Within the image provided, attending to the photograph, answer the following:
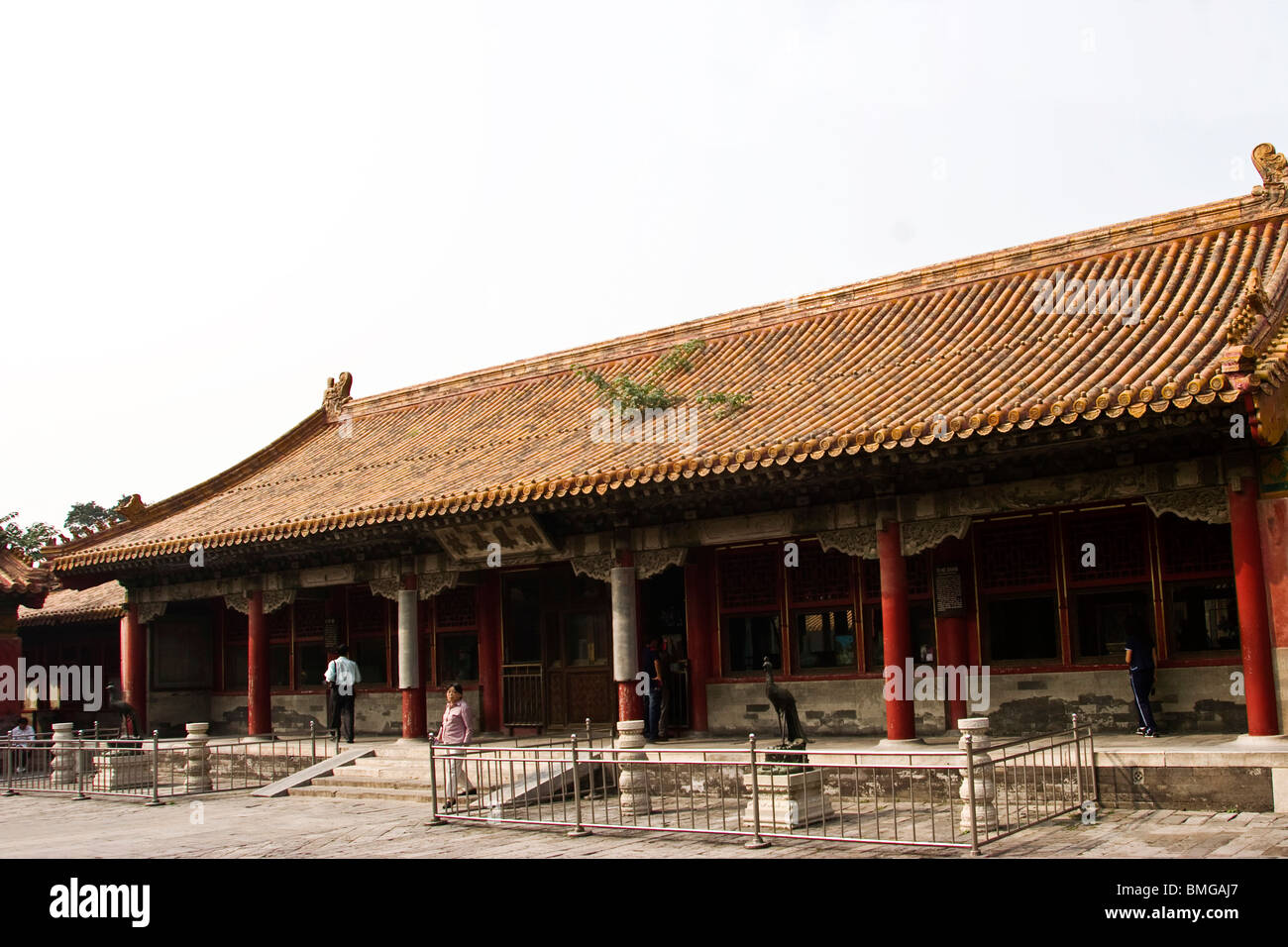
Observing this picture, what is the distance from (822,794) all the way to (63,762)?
11.0m

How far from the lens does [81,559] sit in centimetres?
1819

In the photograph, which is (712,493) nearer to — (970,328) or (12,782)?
(970,328)

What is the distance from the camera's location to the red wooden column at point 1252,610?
10352 millimetres

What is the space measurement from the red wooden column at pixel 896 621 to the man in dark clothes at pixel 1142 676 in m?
2.05

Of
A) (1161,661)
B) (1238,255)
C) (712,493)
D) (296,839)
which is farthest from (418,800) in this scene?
(1238,255)

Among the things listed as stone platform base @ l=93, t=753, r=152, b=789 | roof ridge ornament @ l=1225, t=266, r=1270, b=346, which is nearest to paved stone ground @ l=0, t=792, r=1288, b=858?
stone platform base @ l=93, t=753, r=152, b=789

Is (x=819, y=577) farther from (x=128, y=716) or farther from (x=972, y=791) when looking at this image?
(x=128, y=716)

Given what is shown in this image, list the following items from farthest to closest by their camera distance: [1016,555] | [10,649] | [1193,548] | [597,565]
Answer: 1. [10,649]
2. [597,565]
3. [1016,555]
4. [1193,548]

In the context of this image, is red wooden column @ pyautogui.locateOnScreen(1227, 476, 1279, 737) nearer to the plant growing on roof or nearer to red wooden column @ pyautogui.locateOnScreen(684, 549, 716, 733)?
the plant growing on roof

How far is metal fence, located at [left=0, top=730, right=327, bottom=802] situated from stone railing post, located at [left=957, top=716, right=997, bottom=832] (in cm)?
902

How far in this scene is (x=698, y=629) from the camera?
14984 millimetres

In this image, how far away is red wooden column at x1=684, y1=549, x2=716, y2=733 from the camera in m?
14.9
